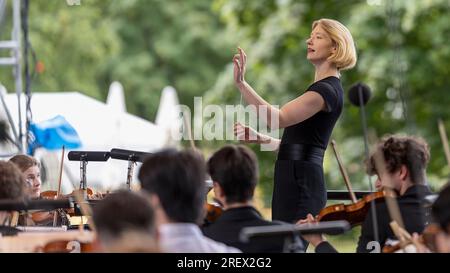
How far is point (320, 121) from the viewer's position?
5.95m

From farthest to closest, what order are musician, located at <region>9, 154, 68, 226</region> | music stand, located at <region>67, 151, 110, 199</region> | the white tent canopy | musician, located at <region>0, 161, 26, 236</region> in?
the white tent canopy < music stand, located at <region>67, 151, 110, 199</region> < musician, located at <region>9, 154, 68, 226</region> < musician, located at <region>0, 161, 26, 236</region>

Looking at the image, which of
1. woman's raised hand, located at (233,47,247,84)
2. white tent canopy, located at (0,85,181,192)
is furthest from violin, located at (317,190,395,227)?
white tent canopy, located at (0,85,181,192)

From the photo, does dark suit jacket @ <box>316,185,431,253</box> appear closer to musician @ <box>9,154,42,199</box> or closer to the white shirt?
the white shirt

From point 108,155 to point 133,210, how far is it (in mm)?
2811

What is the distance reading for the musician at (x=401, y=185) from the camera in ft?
16.3

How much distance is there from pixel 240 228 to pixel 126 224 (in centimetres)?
123

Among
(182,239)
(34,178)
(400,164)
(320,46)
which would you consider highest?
(320,46)

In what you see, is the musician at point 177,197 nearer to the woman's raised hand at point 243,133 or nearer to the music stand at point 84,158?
the woman's raised hand at point 243,133

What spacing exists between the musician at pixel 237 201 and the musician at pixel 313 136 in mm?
1207

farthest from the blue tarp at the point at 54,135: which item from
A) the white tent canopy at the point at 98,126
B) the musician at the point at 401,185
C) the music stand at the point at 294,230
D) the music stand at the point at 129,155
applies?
the music stand at the point at 294,230

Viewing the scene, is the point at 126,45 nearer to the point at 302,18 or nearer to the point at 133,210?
the point at 302,18

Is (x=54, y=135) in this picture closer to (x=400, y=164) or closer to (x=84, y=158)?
(x=84, y=158)

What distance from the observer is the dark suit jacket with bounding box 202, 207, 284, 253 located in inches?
180

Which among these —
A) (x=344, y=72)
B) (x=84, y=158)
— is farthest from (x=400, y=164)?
(x=344, y=72)
